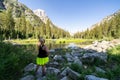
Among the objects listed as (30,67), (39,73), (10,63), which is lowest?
(39,73)

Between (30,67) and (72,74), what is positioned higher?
(30,67)

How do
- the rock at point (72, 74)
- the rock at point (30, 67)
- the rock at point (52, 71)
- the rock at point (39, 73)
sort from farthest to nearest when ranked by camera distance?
the rock at point (30, 67) → the rock at point (52, 71) → the rock at point (39, 73) → the rock at point (72, 74)

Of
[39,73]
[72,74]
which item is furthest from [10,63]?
[72,74]

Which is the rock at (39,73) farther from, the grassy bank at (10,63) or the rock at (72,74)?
the rock at (72,74)

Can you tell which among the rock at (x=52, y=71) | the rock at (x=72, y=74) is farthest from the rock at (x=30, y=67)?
the rock at (x=72, y=74)

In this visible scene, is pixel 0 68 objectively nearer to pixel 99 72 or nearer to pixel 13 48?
pixel 13 48

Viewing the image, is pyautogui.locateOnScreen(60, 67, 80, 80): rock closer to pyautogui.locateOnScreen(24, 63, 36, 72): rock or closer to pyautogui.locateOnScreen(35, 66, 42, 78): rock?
pyautogui.locateOnScreen(35, 66, 42, 78): rock

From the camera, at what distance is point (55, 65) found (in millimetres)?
15281

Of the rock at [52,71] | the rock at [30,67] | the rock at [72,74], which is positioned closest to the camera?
the rock at [72,74]

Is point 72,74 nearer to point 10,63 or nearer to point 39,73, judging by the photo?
point 39,73

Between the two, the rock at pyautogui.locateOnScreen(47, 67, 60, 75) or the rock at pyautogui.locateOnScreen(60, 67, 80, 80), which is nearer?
the rock at pyautogui.locateOnScreen(60, 67, 80, 80)

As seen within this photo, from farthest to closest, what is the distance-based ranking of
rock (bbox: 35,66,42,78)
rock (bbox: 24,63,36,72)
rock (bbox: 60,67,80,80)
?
rock (bbox: 24,63,36,72) < rock (bbox: 35,66,42,78) < rock (bbox: 60,67,80,80)

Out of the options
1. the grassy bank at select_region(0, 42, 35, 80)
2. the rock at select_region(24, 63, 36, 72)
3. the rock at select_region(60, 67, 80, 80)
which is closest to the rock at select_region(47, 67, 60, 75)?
the rock at select_region(60, 67, 80, 80)

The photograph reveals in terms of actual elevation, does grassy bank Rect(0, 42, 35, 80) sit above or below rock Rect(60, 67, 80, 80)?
above
